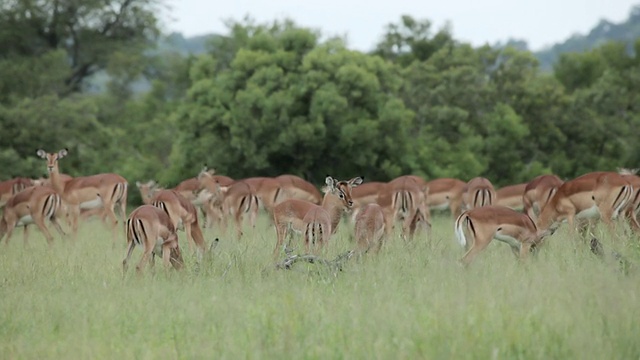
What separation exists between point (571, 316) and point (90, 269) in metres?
5.12

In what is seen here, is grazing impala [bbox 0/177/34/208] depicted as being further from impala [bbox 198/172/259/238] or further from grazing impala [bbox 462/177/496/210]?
grazing impala [bbox 462/177/496/210]

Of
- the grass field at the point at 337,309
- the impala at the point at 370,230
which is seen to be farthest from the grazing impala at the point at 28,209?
the impala at the point at 370,230

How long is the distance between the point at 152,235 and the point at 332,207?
8.67 ft

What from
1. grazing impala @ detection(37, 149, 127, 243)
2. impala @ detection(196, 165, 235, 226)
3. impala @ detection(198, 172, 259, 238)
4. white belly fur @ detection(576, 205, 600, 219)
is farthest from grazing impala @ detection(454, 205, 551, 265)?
grazing impala @ detection(37, 149, 127, 243)

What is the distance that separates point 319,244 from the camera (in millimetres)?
10250

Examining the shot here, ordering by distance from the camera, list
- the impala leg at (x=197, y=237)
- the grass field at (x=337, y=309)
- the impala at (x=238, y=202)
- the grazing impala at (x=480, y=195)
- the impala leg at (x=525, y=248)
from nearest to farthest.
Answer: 1. the grass field at (x=337, y=309)
2. the impala leg at (x=525, y=248)
3. the impala leg at (x=197, y=237)
4. the impala at (x=238, y=202)
5. the grazing impala at (x=480, y=195)

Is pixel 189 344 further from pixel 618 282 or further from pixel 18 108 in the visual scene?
pixel 18 108

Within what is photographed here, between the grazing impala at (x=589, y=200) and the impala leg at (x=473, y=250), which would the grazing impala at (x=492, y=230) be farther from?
the grazing impala at (x=589, y=200)

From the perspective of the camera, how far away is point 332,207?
441 inches

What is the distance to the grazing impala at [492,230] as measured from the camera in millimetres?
9211

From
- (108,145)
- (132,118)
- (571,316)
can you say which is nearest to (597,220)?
(571,316)

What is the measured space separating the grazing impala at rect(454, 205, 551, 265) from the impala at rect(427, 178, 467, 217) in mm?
7574

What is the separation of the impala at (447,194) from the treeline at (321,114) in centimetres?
575

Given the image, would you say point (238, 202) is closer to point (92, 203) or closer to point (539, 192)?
point (92, 203)
